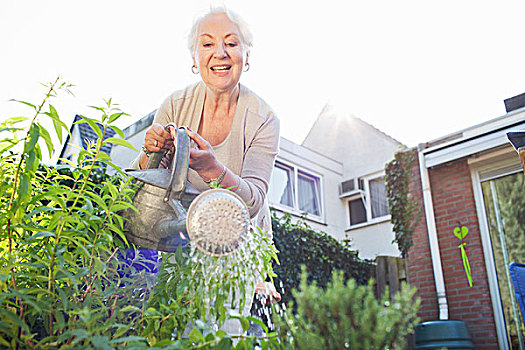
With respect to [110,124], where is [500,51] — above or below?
above

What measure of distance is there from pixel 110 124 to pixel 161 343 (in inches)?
23.4

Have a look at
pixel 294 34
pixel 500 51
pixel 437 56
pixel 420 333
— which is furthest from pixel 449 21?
pixel 420 333

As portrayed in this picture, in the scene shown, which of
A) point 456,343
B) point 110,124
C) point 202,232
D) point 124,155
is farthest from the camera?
point 124,155

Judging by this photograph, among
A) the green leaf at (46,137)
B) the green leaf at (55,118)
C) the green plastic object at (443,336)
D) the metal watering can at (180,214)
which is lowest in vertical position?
the green plastic object at (443,336)

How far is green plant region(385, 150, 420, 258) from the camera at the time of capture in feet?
19.9

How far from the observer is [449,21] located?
5324 millimetres

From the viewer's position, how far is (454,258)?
5.47 meters

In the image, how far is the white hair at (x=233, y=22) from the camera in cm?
145

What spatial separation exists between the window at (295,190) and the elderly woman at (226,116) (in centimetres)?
698

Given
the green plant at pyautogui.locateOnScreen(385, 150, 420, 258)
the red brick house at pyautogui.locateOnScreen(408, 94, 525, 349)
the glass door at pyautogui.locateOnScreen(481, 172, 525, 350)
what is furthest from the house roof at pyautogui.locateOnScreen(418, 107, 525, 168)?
the glass door at pyautogui.locateOnScreen(481, 172, 525, 350)

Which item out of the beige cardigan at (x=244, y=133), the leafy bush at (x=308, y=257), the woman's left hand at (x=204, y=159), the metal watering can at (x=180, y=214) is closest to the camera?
the metal watering can at (x=180, y=214)

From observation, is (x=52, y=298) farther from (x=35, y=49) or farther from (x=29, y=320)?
(x=35, y=49)

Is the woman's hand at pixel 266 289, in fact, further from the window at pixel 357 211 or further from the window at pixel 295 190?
the window at pixel 357 211

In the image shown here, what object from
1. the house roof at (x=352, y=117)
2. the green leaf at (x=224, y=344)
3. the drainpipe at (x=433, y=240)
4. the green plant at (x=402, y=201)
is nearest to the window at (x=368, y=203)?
the house roof at (x=352, y=117)
